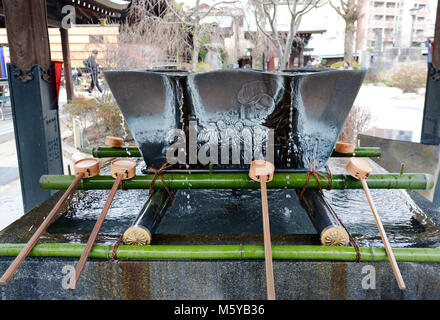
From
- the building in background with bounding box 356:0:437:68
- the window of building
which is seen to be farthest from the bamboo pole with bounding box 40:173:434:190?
the building in background with bounding box 356:0:437:68

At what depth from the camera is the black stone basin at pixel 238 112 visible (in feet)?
7.84

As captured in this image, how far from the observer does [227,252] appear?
196 centimetres

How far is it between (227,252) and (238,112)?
1.04 m

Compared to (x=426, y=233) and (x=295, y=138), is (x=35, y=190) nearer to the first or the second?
(x=295, y=138)

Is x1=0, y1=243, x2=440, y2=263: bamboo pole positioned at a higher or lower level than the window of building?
lower

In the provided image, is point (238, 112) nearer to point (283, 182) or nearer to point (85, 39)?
point (283, 182)

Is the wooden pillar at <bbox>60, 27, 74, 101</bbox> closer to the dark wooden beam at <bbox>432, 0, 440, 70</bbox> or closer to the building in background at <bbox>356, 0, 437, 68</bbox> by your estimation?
the dark wooden beam at <bbox>432, 0, 440, 70</bbox>

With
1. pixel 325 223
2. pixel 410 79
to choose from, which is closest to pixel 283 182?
pixel 325 223

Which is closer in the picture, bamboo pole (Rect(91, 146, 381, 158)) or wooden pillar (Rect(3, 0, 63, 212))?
wooden pillar (Rect(3, 0, 63, 212))

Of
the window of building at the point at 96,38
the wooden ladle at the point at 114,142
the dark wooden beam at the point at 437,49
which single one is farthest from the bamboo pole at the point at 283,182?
the window of building at the point at 96,38

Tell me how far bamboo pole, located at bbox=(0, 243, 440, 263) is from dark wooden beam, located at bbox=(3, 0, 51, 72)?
188 cm

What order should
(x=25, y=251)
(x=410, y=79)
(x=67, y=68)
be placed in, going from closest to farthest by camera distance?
(x=25, y=251) < (x=67, y=68) < (x=410, y=79)

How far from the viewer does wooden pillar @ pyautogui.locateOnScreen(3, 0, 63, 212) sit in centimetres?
312

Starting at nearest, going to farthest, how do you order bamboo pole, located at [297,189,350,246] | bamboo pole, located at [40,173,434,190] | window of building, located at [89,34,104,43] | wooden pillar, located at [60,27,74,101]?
bamboo pole, located at [297,189,350,246]
bamboo pole, located at [40,173,434,190]
window of building, located at [89,34,104,43]
wooden pillar, located at [60,27,74,101]
